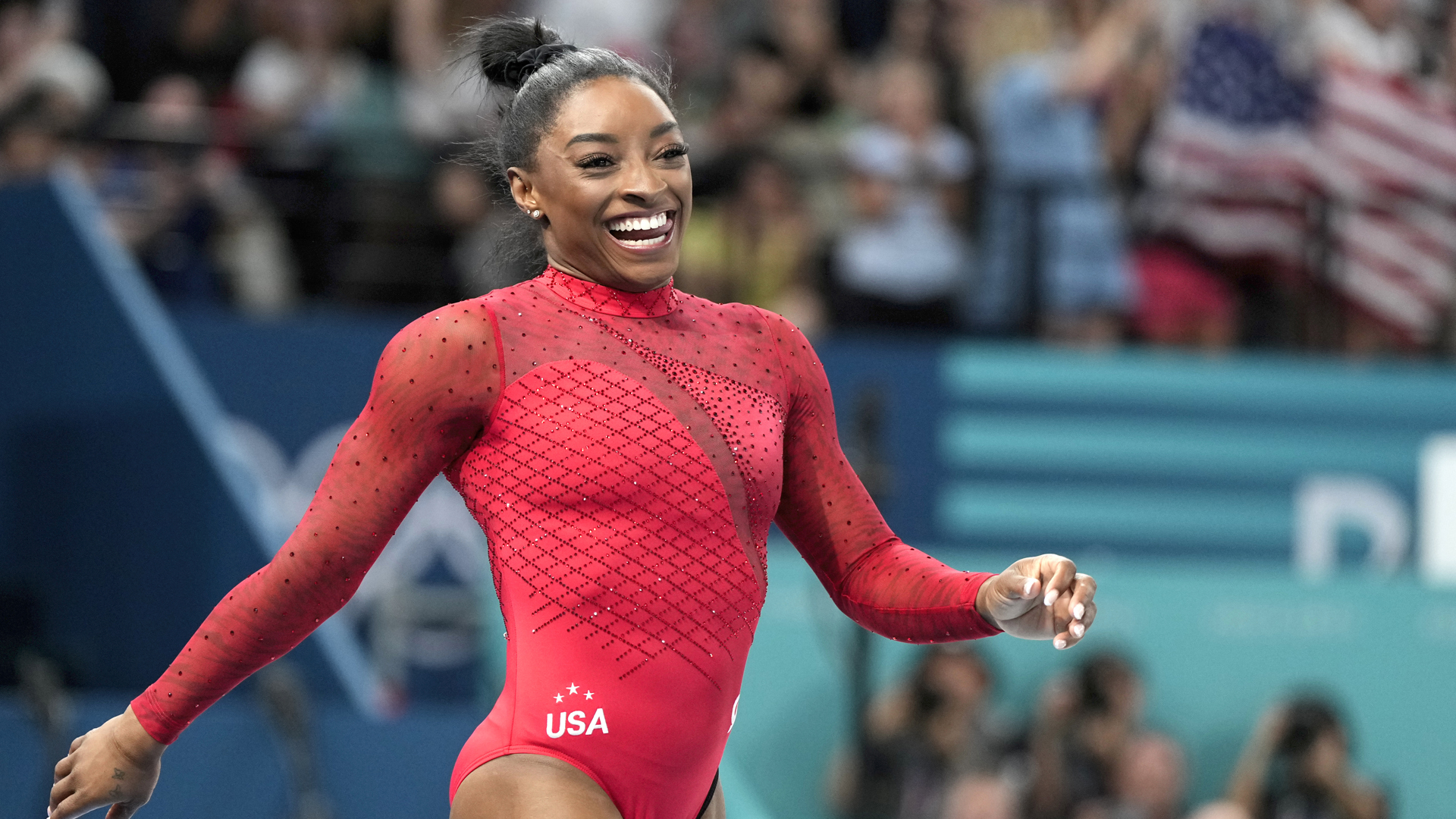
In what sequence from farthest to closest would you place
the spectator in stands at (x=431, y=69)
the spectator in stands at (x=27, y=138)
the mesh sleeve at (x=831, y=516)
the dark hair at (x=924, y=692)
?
the spectator in stands at (x=431, y=69)
the spectator in stands at (x=27, y=138)
the dark hair at (x=924, y=692)
the mesh sleeve at (x=831, y=516)

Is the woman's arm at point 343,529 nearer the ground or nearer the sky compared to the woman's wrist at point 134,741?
nearer the sky

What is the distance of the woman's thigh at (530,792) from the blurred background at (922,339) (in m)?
2.58

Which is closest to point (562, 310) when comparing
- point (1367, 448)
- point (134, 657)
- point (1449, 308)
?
point (134, 657)

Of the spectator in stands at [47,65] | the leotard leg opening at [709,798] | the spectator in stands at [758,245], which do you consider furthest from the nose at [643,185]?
the spectator in stands at [47,65]

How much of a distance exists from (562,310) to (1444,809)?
5.07m

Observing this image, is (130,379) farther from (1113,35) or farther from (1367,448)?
(1367,448)

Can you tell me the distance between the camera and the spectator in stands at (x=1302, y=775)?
19.6ft

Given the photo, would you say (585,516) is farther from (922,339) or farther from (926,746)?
(922,339)

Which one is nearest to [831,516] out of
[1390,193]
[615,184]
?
[615,184]

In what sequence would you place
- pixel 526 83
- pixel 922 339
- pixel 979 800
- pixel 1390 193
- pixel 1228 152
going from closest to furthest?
pixel 526 83, pixel 979 800, pixel 922 339, pixel 1228 152, pixel 1390 193

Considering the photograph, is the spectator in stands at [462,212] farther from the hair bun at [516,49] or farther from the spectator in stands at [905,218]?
the hair bun at [516,49]

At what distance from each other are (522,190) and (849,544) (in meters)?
0.71

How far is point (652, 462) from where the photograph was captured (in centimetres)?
227

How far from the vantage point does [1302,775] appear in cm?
597
